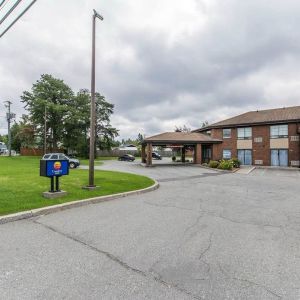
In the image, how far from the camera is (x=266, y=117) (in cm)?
3488

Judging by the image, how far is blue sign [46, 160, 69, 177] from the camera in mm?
9344

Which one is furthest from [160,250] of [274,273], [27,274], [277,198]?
[277,198]

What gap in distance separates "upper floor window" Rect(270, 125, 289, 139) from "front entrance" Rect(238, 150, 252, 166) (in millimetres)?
3550

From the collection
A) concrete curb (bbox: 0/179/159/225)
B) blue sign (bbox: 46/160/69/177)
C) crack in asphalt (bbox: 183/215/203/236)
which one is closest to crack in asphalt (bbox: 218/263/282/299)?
crack in asphalt (bbox: 183/215/203/236)

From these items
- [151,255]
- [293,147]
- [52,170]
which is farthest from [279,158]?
[151,255]

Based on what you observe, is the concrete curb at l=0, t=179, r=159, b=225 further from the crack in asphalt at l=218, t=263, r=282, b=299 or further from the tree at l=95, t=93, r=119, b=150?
the tree at l=95, t=93, r=119, b=150

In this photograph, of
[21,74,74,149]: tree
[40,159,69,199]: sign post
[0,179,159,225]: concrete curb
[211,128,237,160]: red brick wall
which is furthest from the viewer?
[21,74,74,149]: tree

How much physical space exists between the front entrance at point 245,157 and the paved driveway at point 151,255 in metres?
27.8

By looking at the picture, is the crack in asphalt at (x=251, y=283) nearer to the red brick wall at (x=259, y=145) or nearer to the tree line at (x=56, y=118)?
the red brick wall at (x=259, y=145)

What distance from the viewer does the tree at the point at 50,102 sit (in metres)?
49.9

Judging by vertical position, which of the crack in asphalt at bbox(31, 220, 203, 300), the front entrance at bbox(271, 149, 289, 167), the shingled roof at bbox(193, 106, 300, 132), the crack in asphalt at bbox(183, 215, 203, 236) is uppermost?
the shingled roof at bbox(193, 106, 300, 132)

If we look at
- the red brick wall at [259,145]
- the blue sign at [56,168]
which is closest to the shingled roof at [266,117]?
the red brick wall at [259,145]

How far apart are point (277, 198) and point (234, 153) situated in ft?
82.1

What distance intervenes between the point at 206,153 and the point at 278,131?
10.1 m
